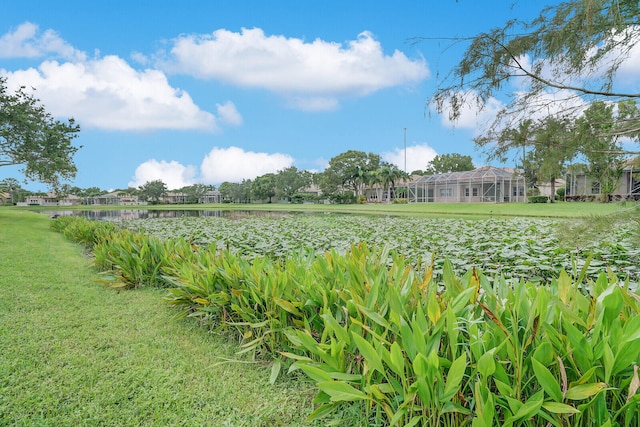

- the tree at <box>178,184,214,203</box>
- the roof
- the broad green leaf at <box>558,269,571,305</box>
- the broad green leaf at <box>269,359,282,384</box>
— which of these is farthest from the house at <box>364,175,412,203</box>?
the broad green leaf at <box>558,269,571,305</box>

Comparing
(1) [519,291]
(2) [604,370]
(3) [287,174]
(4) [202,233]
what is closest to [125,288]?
(4) [202,233]

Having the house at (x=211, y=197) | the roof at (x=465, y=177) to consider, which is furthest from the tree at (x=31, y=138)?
the house at (x=211, y=197)

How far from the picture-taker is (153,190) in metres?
59.8

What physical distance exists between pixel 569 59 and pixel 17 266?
6.93m

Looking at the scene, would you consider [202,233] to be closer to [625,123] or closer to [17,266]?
[17,266]

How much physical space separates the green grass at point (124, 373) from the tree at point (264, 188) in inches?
1788

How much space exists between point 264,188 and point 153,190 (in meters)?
22.7

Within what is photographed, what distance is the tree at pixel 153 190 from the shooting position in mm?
59844

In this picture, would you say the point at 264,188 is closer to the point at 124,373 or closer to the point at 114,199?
the point at 114,199

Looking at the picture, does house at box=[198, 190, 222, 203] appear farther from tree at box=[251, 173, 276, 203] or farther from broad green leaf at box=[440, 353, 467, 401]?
broad green leaf at box=[440, 353, 467, 401]

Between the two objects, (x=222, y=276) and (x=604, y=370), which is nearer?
(x=604, y=370)

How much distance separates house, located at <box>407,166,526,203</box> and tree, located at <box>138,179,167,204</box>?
43205 mm

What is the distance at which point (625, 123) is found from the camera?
3.40 metres

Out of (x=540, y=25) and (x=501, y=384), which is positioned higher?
(x=540, y=25)
